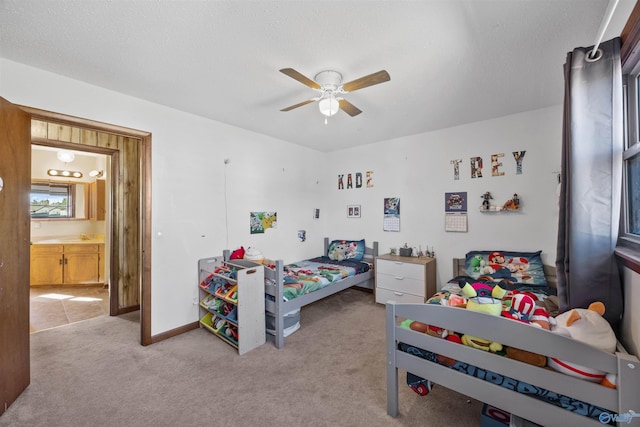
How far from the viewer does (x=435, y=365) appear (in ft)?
5.07

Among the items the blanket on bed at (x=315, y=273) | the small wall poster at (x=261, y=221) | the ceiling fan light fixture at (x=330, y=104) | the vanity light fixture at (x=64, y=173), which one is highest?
the ceiling fan light fixture at (x=330, y=104)

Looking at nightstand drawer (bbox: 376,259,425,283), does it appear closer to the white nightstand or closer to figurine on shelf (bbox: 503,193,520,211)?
the white nightstand

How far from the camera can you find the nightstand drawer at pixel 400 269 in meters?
3.40

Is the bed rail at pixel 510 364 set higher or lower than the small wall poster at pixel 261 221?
lower

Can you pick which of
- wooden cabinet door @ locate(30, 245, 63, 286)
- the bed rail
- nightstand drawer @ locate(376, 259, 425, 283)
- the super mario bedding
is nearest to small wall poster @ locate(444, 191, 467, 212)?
nightstand drawer @ locate(376, 259, 425, 283)

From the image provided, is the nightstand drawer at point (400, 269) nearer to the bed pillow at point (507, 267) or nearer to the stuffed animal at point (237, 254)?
the bed pillow at point (507, 267)

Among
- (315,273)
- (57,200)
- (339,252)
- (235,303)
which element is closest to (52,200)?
(57,200)

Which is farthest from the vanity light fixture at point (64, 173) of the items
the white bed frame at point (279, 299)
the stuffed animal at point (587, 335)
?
the stuffed animal at point (587, 335)

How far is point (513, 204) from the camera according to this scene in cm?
315

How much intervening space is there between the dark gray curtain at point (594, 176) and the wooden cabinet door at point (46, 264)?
22.0 feet

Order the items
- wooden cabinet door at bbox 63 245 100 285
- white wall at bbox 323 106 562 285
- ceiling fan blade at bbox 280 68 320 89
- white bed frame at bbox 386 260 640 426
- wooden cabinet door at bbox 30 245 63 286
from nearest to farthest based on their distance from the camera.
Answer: white bed frame at bbox 386 260 640 426
ceiling fan blade at bbox 280 68 320 89
white wall at bbox 323 106 562 285
wooden cabinet door at bbox 30 245 63 286
wooden cabinet door at bbox 63 245 100 285

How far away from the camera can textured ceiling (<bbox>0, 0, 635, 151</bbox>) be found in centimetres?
151

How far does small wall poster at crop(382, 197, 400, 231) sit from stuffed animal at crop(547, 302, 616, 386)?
2.82 meters

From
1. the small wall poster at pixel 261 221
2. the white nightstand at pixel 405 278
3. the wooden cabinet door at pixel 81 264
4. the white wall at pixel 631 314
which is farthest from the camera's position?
the wooden cabinet door at pixel 81 264
